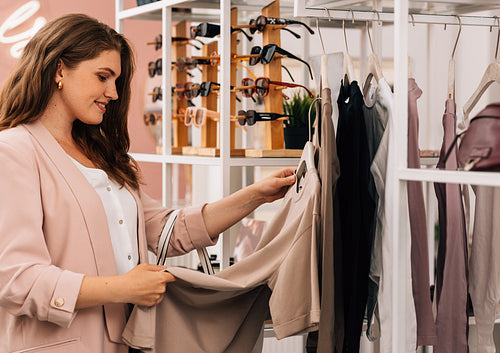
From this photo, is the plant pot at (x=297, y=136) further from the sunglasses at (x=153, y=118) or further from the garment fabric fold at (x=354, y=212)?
the sunglasses at (x=153, y=118)

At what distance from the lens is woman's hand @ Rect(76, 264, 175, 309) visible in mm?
1859

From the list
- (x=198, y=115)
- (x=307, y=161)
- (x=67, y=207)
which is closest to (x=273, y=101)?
(x=198, y=115)

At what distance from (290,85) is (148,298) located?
1.03 metres

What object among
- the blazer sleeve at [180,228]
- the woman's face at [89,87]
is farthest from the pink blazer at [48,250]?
the blazer sleeve at [180,228]

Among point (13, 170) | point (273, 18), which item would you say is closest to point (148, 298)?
point (13, 170)

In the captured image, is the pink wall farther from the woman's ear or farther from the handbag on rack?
the handbag on rack

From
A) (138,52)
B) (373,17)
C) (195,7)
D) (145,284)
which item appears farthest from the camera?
(138,52)

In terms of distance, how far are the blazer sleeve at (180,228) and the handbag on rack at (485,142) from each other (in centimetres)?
107

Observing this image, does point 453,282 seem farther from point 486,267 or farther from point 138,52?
point 138,52

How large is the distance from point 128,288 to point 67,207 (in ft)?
0.92

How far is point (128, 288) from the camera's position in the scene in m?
1.89

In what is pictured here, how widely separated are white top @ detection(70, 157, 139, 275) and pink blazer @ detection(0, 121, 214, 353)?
0.06m

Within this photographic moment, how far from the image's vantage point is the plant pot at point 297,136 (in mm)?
2682

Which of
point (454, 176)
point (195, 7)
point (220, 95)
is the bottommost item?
point (454, 176)
